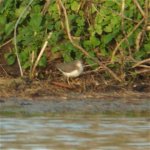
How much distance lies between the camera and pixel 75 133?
29.1ft

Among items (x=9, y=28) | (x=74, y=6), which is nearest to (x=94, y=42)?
(x=74, y=6)

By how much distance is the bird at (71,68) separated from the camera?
11953 millimetres

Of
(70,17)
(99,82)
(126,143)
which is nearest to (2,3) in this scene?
(70,17)

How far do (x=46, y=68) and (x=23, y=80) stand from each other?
0.62 meters

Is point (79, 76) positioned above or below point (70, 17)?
below

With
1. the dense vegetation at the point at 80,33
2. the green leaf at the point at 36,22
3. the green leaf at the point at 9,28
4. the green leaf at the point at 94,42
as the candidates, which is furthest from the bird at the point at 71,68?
the green leaf at the point at 9,28

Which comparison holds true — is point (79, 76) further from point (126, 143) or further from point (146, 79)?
point (126, 143)

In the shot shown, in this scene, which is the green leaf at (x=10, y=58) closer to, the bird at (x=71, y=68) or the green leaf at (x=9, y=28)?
the green leaf at (x=9, y=28)

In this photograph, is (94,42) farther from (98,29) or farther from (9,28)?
(9,28)

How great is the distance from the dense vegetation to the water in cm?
228

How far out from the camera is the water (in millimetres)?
8180

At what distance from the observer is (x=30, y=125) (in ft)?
30.8

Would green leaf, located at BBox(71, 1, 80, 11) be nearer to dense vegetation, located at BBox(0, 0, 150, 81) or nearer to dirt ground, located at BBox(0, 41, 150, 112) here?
dense vegetation, located at BBox(0, 0, 150, 81)

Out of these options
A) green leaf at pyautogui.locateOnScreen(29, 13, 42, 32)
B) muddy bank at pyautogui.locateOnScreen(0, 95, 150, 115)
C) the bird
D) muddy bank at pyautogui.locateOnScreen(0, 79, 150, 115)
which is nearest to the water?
muddy bank at pyautogui.locateOnScreen(0, 95, 150, 115)
